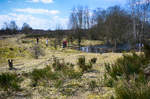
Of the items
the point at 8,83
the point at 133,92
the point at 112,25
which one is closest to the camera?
the point at 133,92

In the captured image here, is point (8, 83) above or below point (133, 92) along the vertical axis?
below

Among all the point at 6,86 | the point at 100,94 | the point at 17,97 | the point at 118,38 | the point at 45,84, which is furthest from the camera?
the point at 118,38

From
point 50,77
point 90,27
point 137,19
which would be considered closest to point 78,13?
point 90,27

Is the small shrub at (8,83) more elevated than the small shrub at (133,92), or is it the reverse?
the small shrub at (133,92)

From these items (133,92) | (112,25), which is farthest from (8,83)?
(112,25)

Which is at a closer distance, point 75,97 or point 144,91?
point 144,91

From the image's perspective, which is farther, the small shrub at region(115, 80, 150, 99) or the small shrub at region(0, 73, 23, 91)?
the small shrub at region(0, 73, 23, 91)

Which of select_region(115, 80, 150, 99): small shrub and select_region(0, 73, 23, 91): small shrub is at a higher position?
select_region(115, 80, 150, 99): small shrub

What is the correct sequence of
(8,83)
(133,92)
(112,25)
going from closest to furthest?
1. (133,92)
2. (8,83)
3. (112,25)

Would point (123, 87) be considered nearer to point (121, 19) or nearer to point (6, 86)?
point (6, 86)

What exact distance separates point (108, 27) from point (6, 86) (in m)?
36.2

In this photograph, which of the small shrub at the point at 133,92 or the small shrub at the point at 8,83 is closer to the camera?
the small shrub at the point at 133,92

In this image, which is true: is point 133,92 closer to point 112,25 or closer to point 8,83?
point 8,83

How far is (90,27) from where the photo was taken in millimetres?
52719
